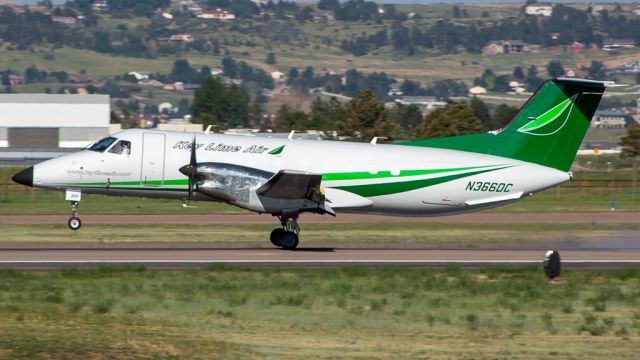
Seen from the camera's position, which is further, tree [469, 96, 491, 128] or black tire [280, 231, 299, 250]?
tree [469, 96, 491, 128]

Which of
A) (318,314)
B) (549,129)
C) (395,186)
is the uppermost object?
(549,129)

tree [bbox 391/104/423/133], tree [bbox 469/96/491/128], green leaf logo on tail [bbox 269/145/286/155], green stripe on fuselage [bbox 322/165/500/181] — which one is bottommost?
tree [bbox 391/104/423/133]

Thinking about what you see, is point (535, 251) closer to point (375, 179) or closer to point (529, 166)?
point (529, 166)

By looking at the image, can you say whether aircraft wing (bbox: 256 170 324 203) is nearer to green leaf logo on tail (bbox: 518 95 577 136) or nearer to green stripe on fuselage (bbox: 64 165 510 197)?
green stripe on fuselage (bbox: 64 165 510 197)

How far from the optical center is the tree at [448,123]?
291ft

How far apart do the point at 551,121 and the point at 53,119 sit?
9711cm

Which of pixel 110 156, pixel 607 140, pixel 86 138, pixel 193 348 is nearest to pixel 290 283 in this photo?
pixel 193 348

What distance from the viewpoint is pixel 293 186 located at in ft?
97.1

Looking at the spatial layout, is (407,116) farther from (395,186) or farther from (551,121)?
(395,186)

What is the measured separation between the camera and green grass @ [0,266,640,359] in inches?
719

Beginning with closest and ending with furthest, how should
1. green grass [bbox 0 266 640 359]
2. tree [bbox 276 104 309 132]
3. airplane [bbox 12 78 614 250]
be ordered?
green grass [bbox 0 266 640 359] < airplane [bbox 12 78 614 250] < tree [bbox 276 104 309 132]

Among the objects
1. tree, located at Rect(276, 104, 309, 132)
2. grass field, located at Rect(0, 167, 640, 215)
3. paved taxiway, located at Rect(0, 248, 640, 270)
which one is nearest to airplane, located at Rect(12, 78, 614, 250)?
paved taxiway, located at Rect(0, 248, 640, 270)

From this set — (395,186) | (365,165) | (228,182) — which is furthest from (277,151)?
(395,186)

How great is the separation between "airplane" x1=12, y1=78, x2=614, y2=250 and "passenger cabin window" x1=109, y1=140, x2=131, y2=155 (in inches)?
1.2
